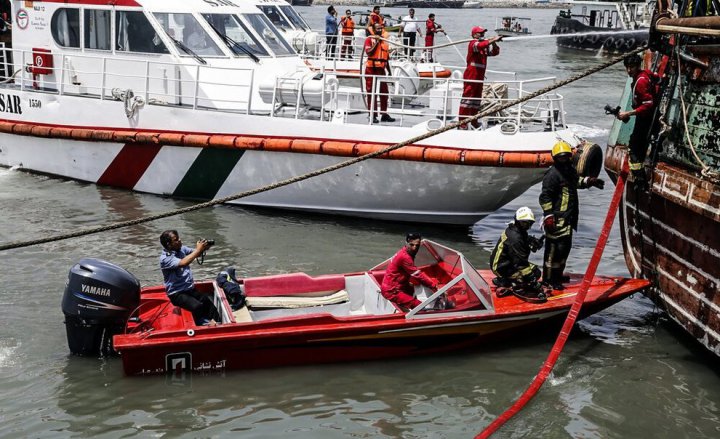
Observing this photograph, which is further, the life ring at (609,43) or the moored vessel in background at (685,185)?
the life ring at (609,43)

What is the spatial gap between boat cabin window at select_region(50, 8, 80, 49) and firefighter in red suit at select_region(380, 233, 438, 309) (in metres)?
7.61

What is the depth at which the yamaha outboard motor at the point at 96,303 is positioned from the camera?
7961mm

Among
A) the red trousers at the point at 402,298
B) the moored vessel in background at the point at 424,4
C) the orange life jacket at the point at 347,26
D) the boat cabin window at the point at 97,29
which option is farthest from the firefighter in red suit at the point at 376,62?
the moored vessel in background at the point at 424,4

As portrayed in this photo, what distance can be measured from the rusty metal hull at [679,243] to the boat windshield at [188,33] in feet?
21.4

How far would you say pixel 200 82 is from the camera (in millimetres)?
12375

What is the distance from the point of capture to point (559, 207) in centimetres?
932

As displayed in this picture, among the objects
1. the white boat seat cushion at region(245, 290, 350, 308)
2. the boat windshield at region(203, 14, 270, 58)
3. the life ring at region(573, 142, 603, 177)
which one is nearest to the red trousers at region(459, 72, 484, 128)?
the life ring at region(573, 142, 603, 177)

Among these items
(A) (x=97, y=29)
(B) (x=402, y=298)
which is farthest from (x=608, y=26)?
(B) (x=402, y=298)

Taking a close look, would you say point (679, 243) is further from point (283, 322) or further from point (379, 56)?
point (379, 56)

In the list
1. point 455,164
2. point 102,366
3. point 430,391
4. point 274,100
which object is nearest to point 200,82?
point 274,100

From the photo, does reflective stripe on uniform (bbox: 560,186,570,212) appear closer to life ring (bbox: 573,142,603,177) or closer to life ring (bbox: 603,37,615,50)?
life ring (bbox: 573,142,603,177)

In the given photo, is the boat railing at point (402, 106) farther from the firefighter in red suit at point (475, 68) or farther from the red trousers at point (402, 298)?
the red trousers at point (402, 298)

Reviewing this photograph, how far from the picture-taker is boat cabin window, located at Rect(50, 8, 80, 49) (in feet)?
45.5

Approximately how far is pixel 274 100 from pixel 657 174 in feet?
18.3
